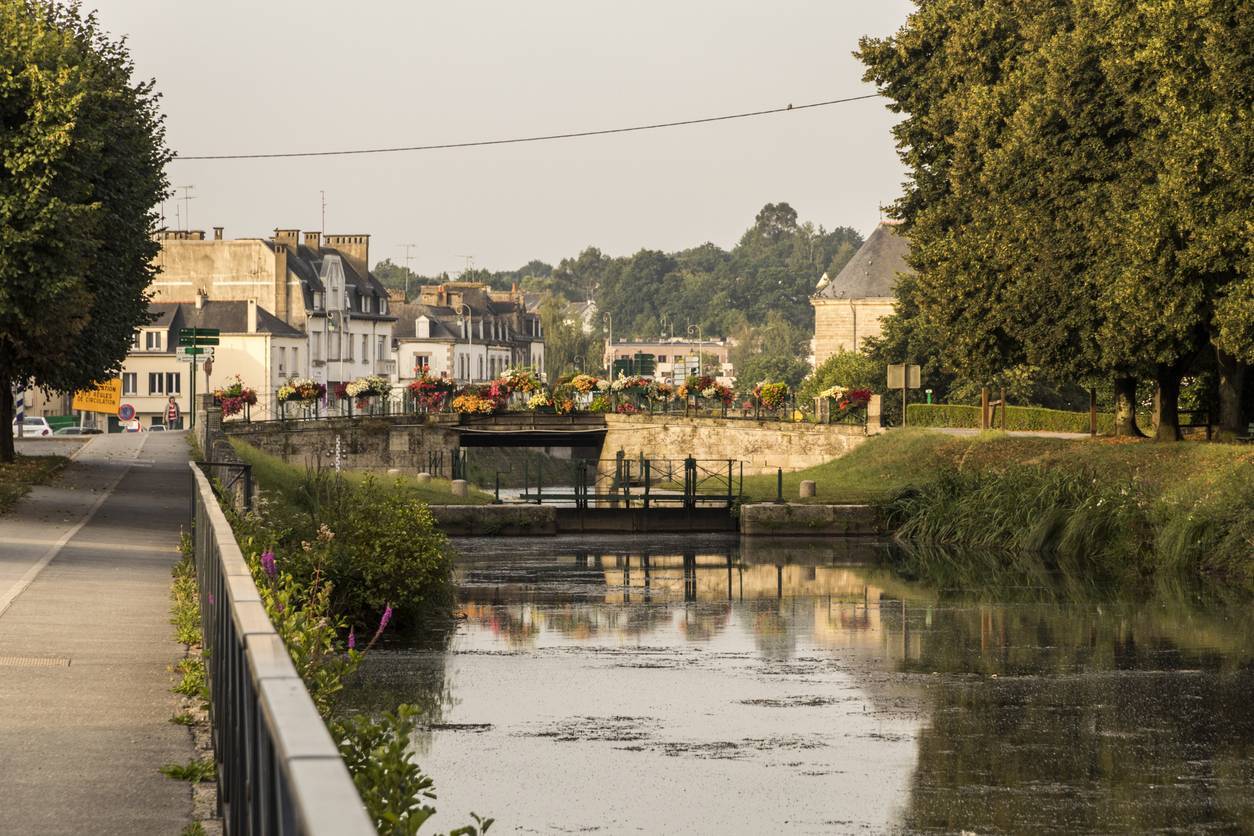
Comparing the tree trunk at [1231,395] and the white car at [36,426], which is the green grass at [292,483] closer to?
the tree trunk at [1231,395]

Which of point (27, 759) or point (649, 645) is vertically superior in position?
point (27, 759)

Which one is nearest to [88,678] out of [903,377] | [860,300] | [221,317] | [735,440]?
[903,377]

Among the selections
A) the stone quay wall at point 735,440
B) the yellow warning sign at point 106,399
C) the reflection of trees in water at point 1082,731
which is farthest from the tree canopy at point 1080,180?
the yellow warning sign at point 106,399

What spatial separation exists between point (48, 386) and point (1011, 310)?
22.2m

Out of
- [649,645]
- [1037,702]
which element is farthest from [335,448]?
[1037,702]

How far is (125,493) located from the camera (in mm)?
32062

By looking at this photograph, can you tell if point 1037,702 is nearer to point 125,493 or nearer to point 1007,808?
point 1007,808

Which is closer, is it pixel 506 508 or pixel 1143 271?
pixel 1143 271

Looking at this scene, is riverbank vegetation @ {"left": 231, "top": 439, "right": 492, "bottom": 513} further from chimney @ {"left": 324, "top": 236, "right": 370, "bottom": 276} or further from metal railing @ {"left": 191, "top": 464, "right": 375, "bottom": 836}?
chimney @ {"left": 324, "top": 236, "right": 370, "bottom": 276}

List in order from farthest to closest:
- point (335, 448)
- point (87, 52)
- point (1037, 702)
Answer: point (335, 448) → point (87, 52) → point (1037, 702)

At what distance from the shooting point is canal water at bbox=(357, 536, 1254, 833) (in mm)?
13102

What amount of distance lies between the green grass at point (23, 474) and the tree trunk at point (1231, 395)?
25.7 m

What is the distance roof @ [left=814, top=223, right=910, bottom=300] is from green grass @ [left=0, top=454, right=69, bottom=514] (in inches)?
2746

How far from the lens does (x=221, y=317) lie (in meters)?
92.4
